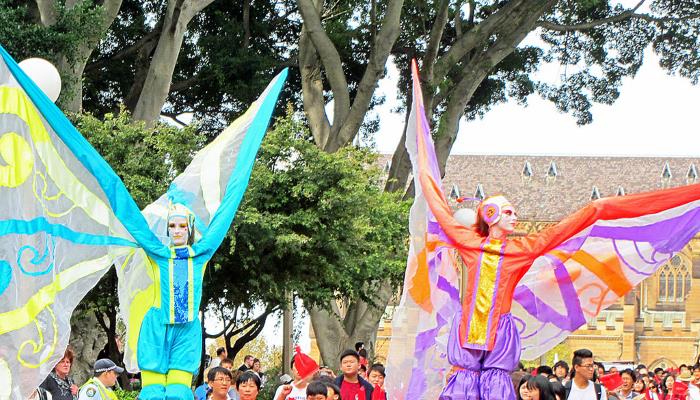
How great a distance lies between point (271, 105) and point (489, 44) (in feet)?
44.1

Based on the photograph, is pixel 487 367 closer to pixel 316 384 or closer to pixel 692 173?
pixel 316 384

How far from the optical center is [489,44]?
23.7m

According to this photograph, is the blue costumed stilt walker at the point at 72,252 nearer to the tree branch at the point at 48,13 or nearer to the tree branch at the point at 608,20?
the tree branch at the point at 48,13

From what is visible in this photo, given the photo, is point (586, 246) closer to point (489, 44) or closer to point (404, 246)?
point (404, 246)

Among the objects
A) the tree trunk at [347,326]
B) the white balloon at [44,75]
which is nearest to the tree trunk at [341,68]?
the tree trunk at [347,326]

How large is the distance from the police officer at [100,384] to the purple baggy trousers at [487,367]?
2745 mm

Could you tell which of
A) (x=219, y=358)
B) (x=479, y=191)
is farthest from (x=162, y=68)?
(x=479, y=191)

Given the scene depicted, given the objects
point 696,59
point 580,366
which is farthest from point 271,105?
point 696,59

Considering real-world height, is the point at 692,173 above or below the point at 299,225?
above

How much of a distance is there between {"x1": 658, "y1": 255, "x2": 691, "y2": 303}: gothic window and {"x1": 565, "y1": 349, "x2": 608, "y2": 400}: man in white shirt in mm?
65838

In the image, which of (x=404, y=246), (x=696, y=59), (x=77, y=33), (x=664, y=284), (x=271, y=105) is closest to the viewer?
(x=271, y=105)

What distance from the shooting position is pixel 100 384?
33.8 feet

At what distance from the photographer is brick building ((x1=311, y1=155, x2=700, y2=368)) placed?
249 feet

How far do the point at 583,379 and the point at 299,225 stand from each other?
27.0ft
